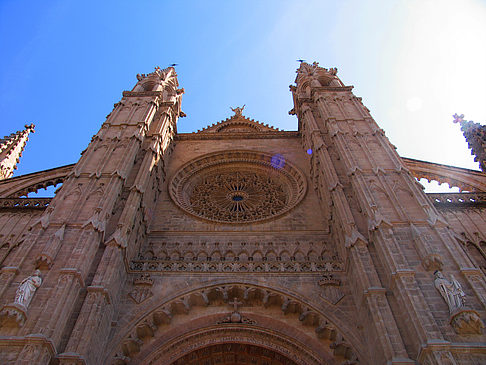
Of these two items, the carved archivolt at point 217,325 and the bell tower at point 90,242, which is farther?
the carved archivolt at point 217,325

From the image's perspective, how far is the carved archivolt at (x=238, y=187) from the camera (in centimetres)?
1585

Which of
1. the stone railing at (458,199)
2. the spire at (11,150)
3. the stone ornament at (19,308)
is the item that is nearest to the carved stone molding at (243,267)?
the stone ornament at (19,308)

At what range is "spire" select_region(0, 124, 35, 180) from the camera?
2033 cm

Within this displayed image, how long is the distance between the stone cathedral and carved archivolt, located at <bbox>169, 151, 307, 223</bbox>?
96 mm

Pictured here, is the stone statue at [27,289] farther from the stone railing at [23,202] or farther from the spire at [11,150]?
the spire at [11,150]

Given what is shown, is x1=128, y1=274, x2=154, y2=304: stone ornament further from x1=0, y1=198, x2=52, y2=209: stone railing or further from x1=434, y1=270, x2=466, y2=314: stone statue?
x1=434, y1=270, x2=466, y2=314: stone statue

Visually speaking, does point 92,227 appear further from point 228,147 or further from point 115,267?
point 228,147

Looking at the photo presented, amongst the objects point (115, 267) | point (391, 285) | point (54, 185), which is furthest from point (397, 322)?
point (54, 185)

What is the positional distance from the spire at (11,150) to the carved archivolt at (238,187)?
29.2 feet

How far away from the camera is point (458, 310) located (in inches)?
321

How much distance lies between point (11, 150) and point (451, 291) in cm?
2058

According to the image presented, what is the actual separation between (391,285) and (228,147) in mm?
11806

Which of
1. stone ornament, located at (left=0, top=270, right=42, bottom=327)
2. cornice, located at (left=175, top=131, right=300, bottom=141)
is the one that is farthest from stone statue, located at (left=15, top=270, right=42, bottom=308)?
cornice, located at (left=175, top=131, right=300, bottom=141)

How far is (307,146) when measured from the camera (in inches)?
711
